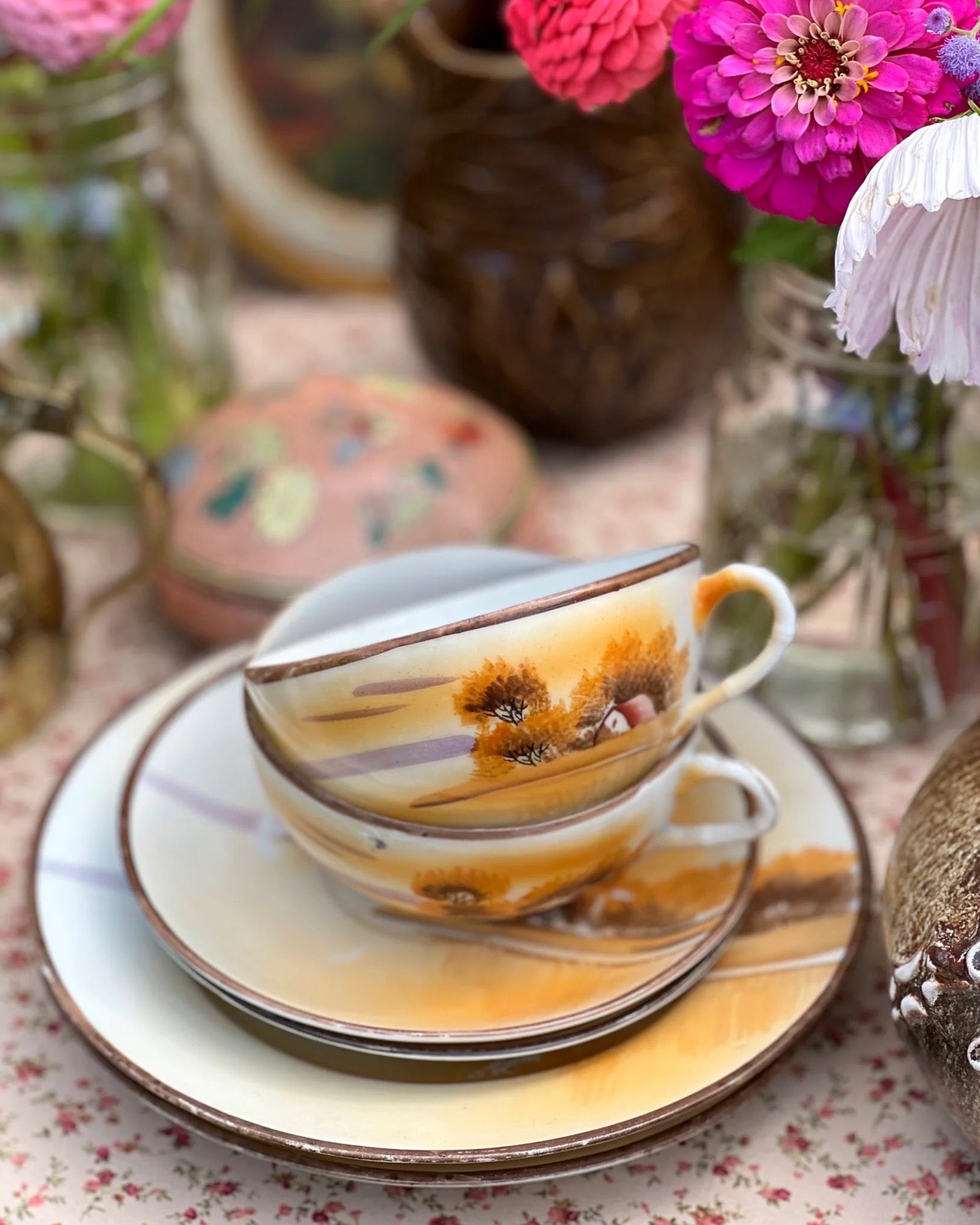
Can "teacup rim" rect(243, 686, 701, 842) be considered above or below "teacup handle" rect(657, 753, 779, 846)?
above

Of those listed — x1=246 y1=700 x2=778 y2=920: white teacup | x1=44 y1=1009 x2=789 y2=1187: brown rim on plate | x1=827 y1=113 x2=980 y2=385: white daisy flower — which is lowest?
x1=44 y1=1009 x2=789 y2=1187: brown rim on plate

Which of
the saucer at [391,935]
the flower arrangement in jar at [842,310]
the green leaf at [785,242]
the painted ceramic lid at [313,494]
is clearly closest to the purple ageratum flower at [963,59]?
the flower arrangement in jar at [842,310]

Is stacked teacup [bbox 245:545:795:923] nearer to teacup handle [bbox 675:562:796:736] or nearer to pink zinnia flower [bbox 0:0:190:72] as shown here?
teacup handle [bbox 675:562:796:736]

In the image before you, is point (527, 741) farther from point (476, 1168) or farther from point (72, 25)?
point (72, 25)

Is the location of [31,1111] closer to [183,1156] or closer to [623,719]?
[183,1156]

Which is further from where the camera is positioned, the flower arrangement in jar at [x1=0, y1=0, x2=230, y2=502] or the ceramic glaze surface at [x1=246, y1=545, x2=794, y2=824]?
the flower arrangement in jar at [x1=0, y1=0, x2=230, y2=502]

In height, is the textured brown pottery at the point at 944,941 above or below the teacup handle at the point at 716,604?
below

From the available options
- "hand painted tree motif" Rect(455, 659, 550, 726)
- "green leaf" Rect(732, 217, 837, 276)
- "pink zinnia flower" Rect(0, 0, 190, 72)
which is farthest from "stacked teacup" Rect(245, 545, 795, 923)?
"pink zinnia flower" Rect(0, 0, 190, 72)

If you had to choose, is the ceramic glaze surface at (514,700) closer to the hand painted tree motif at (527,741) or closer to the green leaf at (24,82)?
the hand painted tree motif at (527,741)
